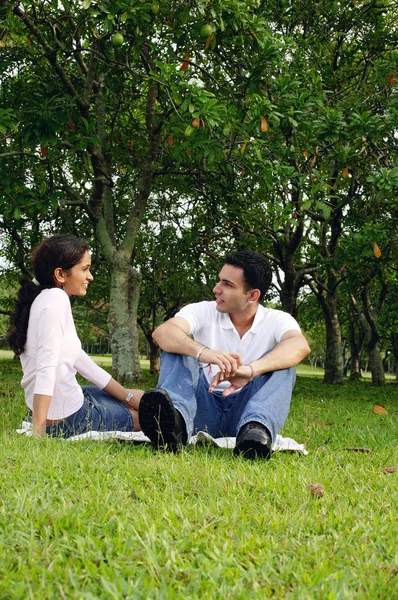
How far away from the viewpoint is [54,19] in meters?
11.5

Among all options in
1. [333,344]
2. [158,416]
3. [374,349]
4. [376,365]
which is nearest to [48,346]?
[158,416]

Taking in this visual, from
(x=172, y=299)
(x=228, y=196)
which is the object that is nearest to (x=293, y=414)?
(x=228, y=196)

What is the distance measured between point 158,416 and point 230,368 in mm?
711

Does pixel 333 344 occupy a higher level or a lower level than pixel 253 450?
higher

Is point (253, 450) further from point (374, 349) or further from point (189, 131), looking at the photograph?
point (374, 349)

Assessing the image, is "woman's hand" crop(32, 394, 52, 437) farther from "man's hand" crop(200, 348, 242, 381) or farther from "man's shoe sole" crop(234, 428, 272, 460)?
"man's shoe sole" crop(234, 428, 272, 460)

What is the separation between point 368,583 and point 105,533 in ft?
3.55

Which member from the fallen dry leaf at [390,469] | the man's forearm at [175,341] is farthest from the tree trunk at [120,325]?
the fallen dry leaf at [390,469]

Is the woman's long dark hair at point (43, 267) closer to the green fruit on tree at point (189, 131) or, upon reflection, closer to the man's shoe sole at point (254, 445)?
the man's shoe sole at point (254, 445)

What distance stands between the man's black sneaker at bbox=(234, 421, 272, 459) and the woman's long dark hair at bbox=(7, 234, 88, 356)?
2052 mm

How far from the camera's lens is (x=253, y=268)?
5.32 m

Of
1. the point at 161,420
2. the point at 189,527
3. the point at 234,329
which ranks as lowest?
the point at 189,527

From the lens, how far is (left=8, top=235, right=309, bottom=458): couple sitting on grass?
438cm

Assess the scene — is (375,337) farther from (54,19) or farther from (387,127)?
(54,19)
